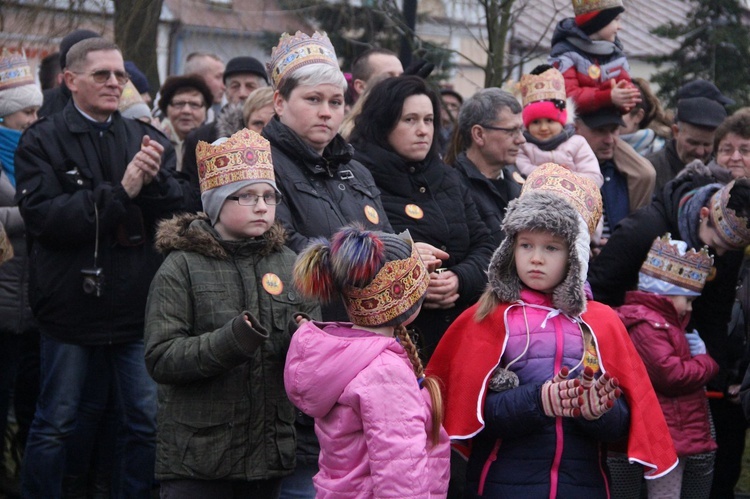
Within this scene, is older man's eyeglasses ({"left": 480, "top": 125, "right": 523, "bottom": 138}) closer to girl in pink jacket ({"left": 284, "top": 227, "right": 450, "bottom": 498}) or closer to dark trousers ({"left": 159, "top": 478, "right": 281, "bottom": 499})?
girl in pink jacket ({"left": 284, "top": 227, "right": 450, "bottom": 498})

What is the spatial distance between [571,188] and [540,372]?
2.97 feet

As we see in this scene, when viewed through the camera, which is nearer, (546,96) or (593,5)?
(546,96)

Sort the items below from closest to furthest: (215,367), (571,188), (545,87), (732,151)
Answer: (215,367), (571,188), (732,151), (545,87)

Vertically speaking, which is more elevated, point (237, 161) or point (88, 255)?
point (237, 161)

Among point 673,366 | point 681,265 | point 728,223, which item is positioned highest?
point 728,223

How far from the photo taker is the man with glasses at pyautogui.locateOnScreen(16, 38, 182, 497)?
561cm

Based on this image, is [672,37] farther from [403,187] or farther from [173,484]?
[173,484]

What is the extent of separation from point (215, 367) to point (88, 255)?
1692 mm

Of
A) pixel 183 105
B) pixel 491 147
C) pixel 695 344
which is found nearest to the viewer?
pixel 695 344

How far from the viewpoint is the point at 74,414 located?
577cm

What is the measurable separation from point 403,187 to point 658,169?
2.80 meters

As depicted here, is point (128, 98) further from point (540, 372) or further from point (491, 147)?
point (540, 372)

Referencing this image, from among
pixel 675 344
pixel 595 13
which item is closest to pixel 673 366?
pixel 675 344

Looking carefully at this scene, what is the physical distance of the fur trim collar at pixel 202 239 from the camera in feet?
14.9
